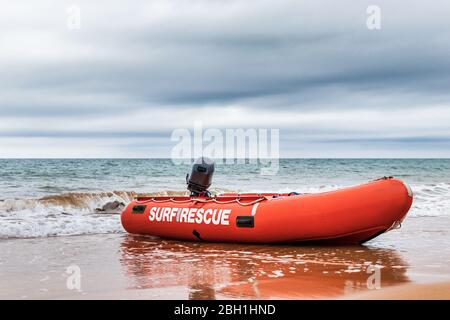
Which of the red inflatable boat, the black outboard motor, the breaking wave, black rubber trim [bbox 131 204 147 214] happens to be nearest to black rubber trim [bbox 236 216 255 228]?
the red inflatable boat

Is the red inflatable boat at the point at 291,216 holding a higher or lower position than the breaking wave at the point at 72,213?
higher

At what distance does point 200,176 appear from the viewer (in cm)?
911

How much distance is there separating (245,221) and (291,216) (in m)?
0.74

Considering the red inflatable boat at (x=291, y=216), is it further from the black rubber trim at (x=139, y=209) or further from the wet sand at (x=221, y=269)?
the black rubber trim at (x=139, y=209)

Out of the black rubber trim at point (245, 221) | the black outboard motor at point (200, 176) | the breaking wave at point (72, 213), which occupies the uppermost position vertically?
the black outboard motor at point (200, 176)

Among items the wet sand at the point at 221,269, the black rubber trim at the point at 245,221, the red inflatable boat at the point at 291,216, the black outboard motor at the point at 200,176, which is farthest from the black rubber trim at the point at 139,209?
the black rubber trim at the point at 245,221

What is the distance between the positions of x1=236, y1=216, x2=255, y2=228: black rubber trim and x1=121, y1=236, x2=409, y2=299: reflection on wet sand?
31cm

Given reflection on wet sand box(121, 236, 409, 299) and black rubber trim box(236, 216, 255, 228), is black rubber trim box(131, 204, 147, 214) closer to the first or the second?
reflection on wet sand box(121, 236, 409, 299)

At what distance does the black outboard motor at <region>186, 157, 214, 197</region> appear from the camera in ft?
29.8

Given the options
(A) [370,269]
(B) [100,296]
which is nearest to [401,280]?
(A) [370,269]

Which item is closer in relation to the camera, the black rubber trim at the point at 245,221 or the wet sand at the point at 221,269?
the wet sand at the point at 221,269

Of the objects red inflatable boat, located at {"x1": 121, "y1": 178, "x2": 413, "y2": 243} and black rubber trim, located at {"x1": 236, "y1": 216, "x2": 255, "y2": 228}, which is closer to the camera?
red inflatable boat, located at {"x1": 121, "y1": 178, "x2": 413, "y2": 243}

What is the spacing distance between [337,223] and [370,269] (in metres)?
1.38

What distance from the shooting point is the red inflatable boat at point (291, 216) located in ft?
23.5
